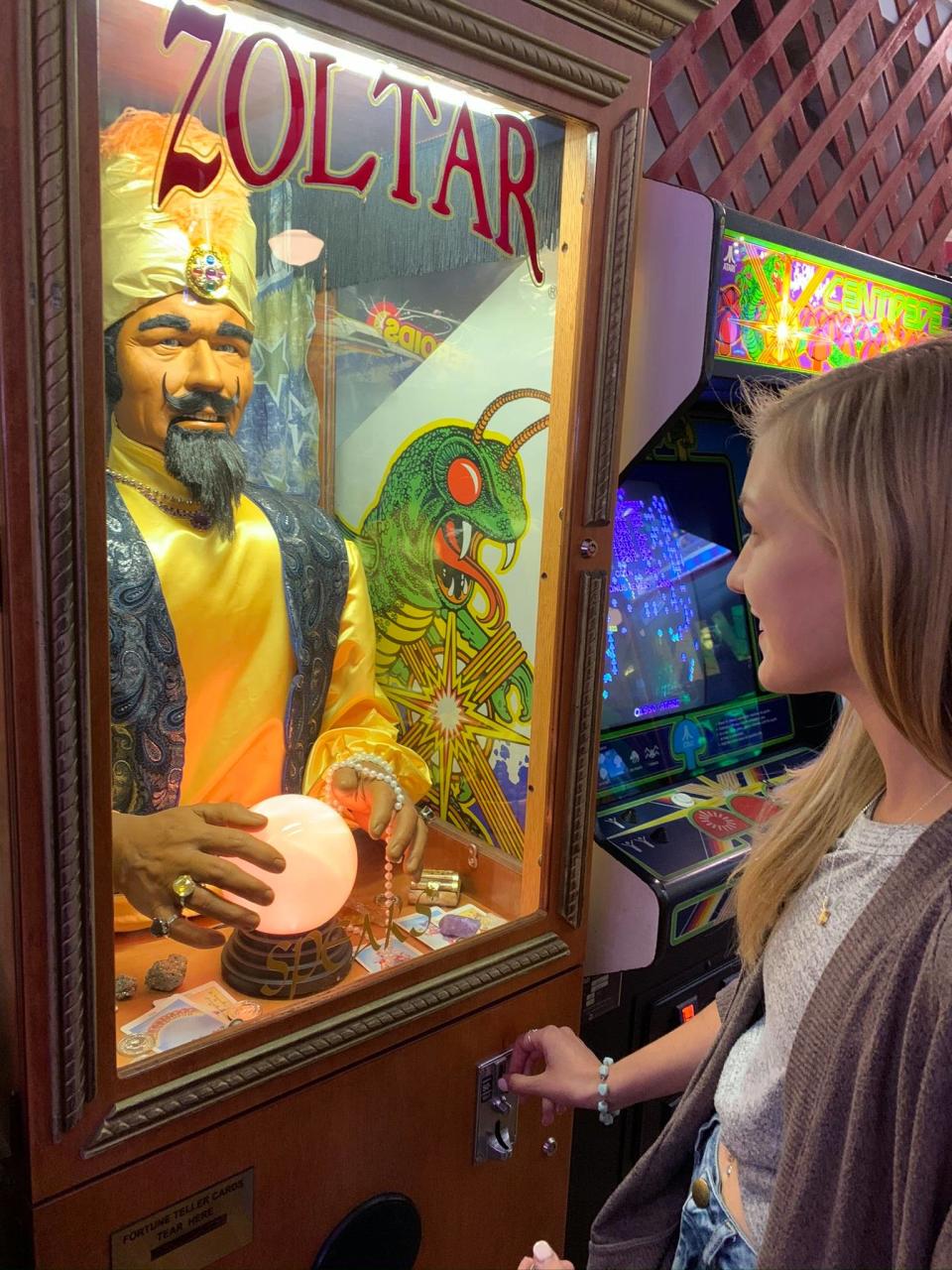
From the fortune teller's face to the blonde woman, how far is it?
0.71 metres

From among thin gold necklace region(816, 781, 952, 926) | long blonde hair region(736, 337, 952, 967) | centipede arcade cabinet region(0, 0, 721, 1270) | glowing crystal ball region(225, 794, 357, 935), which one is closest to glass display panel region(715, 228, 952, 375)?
centipede arcade cabinet region(0, 0, 721, 1270)

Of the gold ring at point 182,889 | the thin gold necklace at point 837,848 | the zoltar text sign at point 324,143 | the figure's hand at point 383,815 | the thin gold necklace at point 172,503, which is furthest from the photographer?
the figure's hand at point 383,815

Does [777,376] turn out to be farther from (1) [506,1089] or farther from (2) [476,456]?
(1) [506,1089]

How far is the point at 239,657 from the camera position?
1.40m

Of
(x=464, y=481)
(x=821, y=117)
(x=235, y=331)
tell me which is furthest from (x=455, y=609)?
(x=821, y=117)

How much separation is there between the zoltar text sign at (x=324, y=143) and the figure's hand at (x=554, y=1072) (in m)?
1.13

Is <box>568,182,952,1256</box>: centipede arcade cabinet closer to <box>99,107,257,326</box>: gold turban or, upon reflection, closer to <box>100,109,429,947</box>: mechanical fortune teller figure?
<box>100,109,429,947</box>: mechanical fortune teller figure

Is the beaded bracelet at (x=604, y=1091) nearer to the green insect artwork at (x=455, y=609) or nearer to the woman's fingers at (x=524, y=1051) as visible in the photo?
the woman's fingers at (x=524, y=1051)

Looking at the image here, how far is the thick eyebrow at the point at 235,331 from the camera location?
1.33 meters

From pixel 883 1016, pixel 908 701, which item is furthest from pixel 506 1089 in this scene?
pixel 908 701

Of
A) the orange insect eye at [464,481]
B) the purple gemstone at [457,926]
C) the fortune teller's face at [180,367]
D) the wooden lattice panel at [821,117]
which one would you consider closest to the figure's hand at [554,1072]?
the purple gemstone at [457,926]

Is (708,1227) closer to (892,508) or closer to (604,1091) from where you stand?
(604,1091)

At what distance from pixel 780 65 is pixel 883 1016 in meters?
2.00

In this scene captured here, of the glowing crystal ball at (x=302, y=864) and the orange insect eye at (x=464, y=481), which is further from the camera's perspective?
the orange insect eye at (x=464, y=481)
